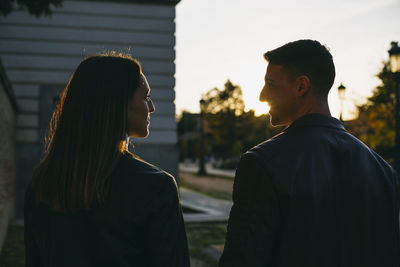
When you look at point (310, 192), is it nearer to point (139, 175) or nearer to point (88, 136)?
point (139, 175)

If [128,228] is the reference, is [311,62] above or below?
above

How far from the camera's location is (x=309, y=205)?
1.65 m

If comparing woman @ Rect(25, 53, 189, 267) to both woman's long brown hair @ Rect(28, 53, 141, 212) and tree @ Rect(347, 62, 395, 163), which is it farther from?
tree @ Rect(347, 62, 395, 163)

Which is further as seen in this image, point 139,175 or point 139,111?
point 139,111

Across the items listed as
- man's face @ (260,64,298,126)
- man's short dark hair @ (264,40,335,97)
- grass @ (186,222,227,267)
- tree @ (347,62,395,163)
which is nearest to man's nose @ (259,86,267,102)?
man's face @ (260,64,298,126)

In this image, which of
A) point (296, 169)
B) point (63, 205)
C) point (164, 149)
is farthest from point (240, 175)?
point (164, 149)

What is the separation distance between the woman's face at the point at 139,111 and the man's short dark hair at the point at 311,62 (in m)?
0.62

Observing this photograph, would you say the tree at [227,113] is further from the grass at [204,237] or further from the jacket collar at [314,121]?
the jacket collar at [314,121]

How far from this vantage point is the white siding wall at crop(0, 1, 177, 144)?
444 inches

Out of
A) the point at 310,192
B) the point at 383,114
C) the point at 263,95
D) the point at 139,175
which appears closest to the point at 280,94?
the point at 263,95

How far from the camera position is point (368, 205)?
1742 millimetres

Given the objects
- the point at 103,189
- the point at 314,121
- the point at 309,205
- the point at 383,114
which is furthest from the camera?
the point at 383,114

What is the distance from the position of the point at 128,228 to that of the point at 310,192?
694 millimetres

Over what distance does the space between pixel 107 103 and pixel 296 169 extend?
766 millimetres
